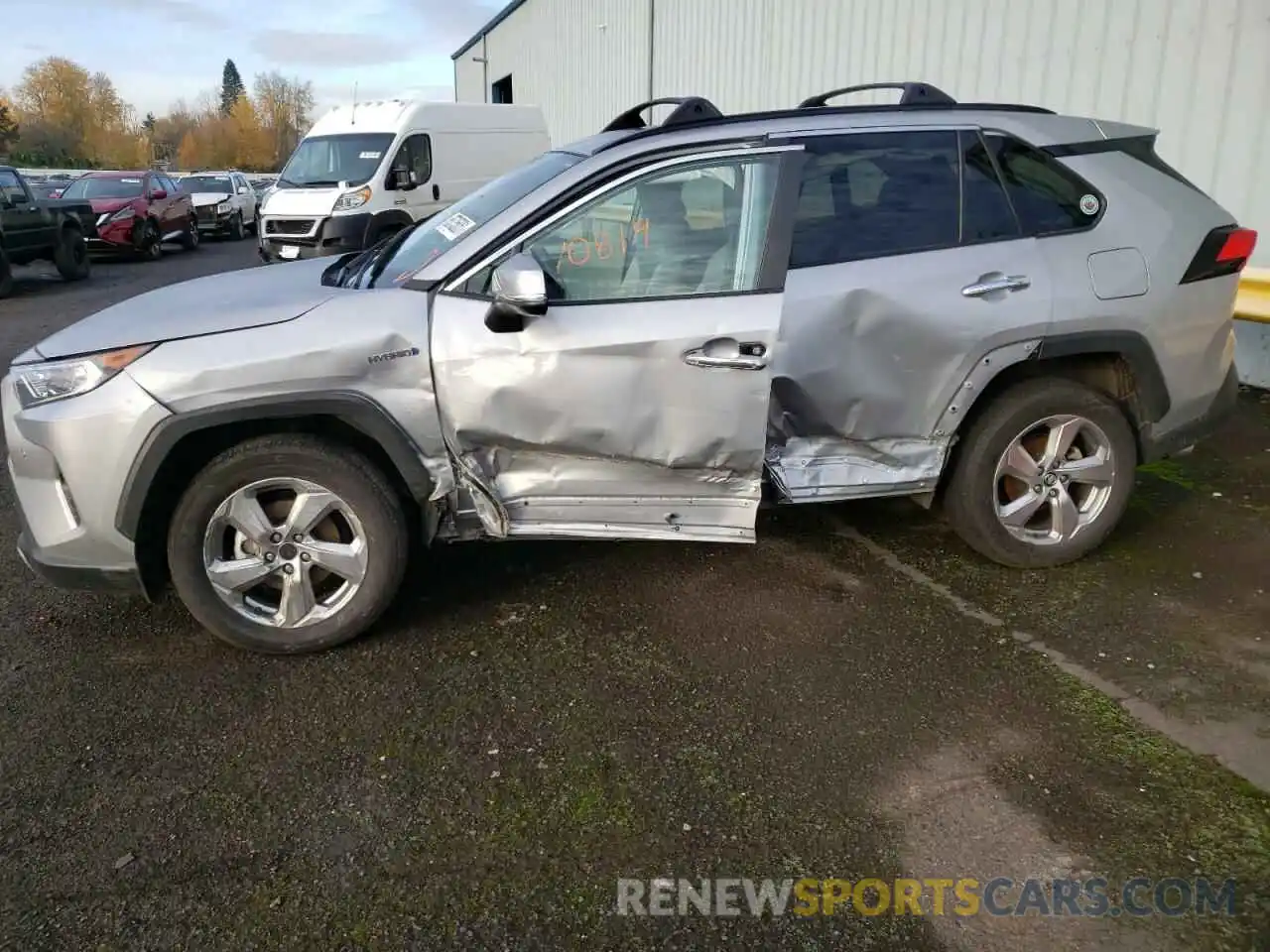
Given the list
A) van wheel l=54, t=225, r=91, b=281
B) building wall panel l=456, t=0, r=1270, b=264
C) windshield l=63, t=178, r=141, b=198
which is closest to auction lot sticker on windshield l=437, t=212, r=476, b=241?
building wall panel l=456, t=0, r=1270, b=264

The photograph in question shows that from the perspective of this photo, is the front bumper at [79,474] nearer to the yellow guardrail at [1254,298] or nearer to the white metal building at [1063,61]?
the yellow guardrail at [1254,298]

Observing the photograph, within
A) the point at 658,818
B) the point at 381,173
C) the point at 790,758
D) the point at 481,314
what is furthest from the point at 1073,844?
the point at 381,173

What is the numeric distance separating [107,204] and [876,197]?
64.8 ft

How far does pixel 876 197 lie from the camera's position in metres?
3.94

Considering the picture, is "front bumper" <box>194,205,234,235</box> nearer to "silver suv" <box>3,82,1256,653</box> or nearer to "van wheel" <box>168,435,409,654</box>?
"silver suv" <box>3,82,1256,653</box>

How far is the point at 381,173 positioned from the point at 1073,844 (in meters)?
13.5

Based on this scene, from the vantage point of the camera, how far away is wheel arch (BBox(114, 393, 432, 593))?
131 inches

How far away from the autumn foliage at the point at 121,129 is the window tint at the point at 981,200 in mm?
68760

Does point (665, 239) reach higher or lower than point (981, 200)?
lower

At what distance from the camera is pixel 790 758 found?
3006 mm

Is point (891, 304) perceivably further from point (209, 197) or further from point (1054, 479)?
point (209, 197)

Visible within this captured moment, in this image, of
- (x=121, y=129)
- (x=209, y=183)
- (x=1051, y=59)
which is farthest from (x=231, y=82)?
(x=1051, y=59)

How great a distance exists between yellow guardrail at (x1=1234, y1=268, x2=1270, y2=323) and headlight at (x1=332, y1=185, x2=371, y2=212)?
36.4 ft

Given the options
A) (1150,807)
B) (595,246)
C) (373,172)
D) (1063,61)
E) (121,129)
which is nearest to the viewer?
(1150,807)
